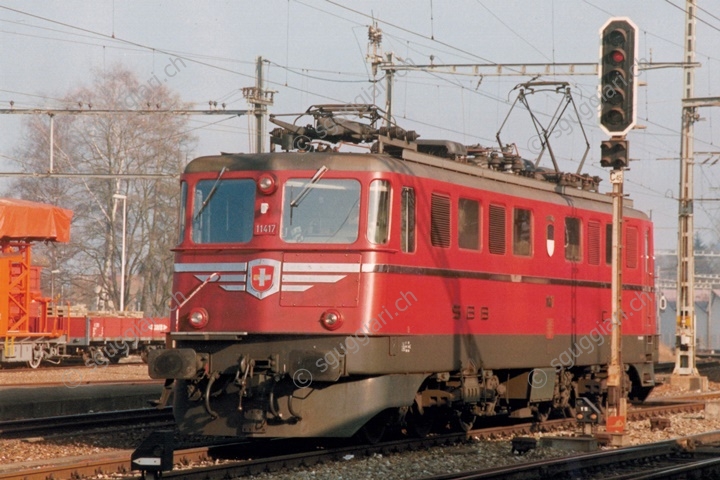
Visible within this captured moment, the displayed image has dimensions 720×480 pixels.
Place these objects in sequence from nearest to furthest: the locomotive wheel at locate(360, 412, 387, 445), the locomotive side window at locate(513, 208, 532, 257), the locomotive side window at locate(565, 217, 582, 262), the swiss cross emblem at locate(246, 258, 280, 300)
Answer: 1. the swiss cross emblem at locate(246, 258, 280, 300)
2. the locomotive wheel at locate(360, 412, 387, 445)
3. the locomotive side window at locate(513, 208, 532, 257)
4. the locomotive side window at locate(565, 217, 582, 262)

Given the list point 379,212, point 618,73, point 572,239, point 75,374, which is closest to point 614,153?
point 618,73

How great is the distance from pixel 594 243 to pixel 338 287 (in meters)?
6.69

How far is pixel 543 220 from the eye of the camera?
54.3 ft

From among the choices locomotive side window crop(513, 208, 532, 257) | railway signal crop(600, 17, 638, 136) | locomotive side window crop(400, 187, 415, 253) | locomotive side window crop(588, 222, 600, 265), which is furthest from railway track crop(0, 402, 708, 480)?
railway signal crop(600, 17, 638, 136)

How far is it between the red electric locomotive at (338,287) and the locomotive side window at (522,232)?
0.42 ft

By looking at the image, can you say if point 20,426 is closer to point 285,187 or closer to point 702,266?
point 285,187

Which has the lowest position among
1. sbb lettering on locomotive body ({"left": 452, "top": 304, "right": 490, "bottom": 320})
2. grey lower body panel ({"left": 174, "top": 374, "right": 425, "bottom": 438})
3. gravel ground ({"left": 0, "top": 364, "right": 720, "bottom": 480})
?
gravel ground ({"left": 0, "top": 364, "right": 720, "bottom": 480})

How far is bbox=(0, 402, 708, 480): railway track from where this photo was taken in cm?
1155

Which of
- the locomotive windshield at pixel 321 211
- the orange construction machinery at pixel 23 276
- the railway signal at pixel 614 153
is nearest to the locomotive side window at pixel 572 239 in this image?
the railway signal at pixel 614 153

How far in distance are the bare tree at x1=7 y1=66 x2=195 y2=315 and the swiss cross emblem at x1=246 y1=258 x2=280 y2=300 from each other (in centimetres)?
3892

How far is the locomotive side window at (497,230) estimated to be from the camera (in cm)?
1527

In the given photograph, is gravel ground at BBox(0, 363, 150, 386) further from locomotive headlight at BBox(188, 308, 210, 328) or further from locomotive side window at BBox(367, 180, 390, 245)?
locomotive side window at BBox(367, 180, 390, 245)

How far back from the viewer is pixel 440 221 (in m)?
14.2

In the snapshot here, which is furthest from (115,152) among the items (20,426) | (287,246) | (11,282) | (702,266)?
(702,266)
